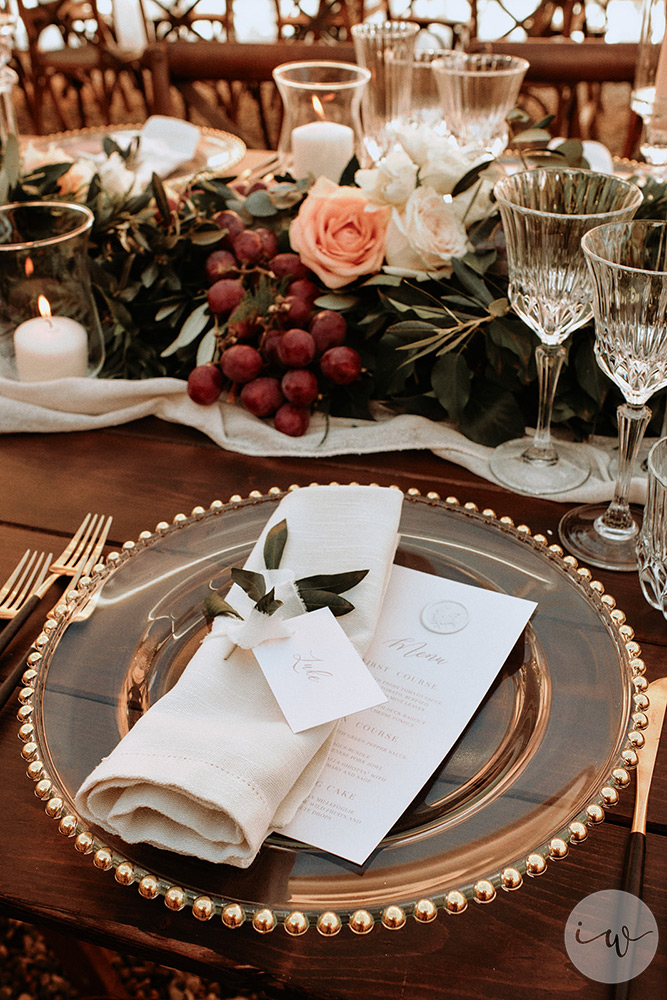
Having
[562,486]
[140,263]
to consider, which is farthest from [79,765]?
[140,263]

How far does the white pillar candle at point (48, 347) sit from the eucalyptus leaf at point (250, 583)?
0.51 meters

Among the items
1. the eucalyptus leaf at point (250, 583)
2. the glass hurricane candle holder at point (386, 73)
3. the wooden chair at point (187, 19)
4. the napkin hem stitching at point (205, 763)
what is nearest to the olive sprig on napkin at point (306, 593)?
the eucalyptus leaf at point (250, 583)

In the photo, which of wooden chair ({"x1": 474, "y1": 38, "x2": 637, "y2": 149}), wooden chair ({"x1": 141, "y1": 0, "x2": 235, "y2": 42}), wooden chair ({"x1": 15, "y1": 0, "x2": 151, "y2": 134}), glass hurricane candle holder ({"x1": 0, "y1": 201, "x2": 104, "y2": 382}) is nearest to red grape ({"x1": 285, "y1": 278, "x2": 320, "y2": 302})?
glass hurricane candle holder ({"x1": 0, "y1": 201, "x2": 104, "y2": 382})

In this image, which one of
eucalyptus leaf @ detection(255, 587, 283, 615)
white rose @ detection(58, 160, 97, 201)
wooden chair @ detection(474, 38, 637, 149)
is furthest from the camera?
wooden chair @ detection(474, 38, 637, 149)

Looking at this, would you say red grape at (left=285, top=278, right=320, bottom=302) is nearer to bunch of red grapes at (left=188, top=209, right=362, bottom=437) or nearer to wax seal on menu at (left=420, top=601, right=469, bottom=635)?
bunch of red grapes at (left=188, top=209, right=362, bottom=437)

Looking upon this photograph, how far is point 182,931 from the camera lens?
49 cm

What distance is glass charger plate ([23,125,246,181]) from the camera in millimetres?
1502

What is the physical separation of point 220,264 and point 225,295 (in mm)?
55

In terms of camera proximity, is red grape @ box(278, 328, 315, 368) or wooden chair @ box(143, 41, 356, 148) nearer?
red grape @ box(278, 328, 315, 368)

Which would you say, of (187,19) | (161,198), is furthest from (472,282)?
(187,19)

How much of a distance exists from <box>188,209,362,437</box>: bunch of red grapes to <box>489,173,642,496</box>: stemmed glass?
0.20m

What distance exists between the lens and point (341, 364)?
37.1 inches

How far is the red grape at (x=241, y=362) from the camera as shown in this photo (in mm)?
955

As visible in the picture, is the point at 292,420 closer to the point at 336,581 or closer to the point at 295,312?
the point at 295,312
